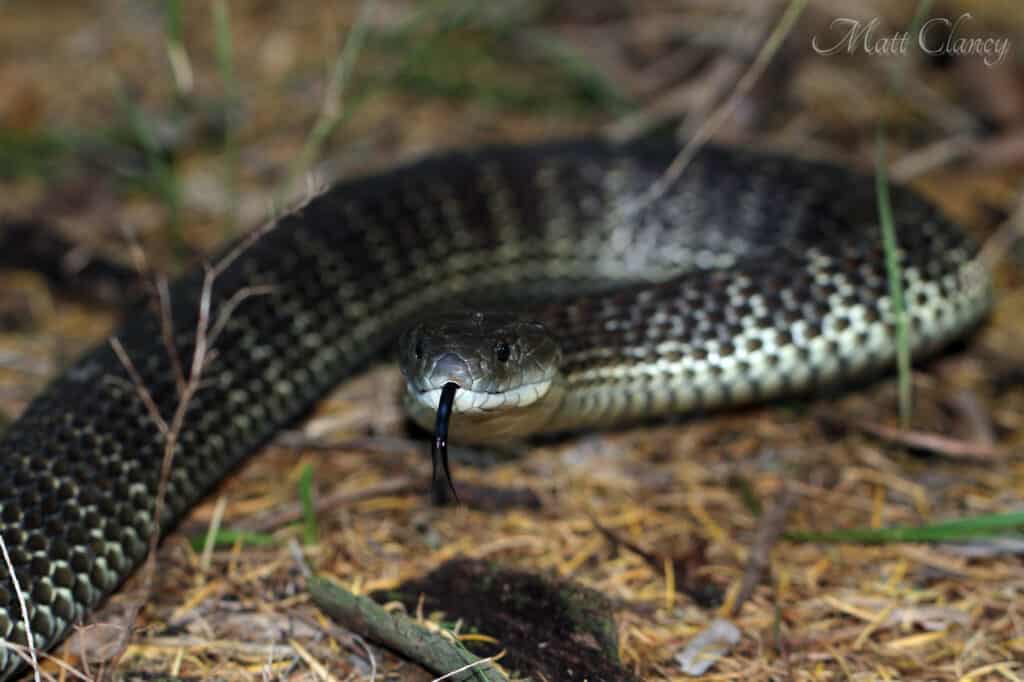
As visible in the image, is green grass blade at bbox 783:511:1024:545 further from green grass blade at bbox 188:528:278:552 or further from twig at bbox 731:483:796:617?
green grass blade at bbox 188:528:278:552

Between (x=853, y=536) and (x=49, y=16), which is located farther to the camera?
(x=49, y=16)

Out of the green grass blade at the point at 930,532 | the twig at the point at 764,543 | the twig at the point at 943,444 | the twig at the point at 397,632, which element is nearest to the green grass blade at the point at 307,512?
the twig at the point at 397,632

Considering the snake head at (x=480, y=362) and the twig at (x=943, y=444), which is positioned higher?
the snake head at (x=480, y=362)

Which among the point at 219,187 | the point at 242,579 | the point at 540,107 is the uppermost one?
the point at 540,107

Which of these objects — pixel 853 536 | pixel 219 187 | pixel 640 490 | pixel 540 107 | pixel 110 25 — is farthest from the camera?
pixel 110 25

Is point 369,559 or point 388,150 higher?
point 388,150

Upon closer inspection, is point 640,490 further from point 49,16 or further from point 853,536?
point 49,16

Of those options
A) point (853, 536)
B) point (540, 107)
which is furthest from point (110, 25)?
point (853, 536)

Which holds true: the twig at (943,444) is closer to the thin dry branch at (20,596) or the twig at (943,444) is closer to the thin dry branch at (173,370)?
the thin dry branch at (173,370)
